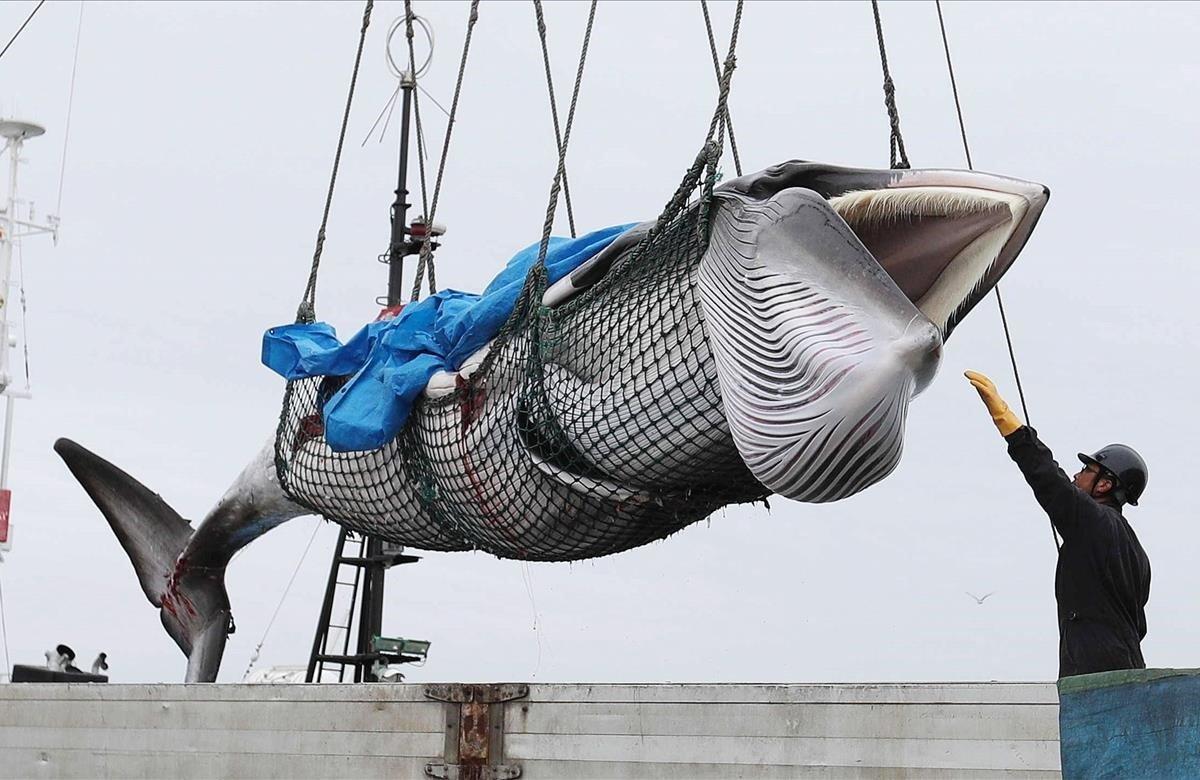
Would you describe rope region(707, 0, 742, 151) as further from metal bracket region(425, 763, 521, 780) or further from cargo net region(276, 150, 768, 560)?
metal bracket region(425, 763, 521, 780)

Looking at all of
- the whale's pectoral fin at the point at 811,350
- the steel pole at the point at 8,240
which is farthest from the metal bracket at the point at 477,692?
the steel pole at the point at 8,240

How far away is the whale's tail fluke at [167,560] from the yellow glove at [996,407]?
4.76m

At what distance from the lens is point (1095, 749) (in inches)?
176

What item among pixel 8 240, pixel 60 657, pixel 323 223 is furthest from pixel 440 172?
pixel 8 240

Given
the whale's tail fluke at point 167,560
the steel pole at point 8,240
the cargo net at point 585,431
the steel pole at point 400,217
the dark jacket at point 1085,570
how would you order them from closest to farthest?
the dark jacket at point 1085,570
the cargo net at point 585,431
the whale's tail fluke at point 167,560
the steel pole at point 400,217
the steel pole at point 8,240

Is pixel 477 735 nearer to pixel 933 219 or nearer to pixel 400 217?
pixel 933 219

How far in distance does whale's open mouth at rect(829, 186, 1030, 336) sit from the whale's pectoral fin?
9.1 inches

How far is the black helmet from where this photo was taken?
5.54m

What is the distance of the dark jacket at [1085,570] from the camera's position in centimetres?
528

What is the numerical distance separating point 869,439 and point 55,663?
9319 millimetres

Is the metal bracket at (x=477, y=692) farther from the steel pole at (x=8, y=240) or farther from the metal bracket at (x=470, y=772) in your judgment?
the steel pole at (x=8, y=240)

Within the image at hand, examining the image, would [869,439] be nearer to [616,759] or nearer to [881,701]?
[881,701]

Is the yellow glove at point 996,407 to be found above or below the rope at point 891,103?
below

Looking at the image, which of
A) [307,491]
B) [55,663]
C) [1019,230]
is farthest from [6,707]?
[55,663]
